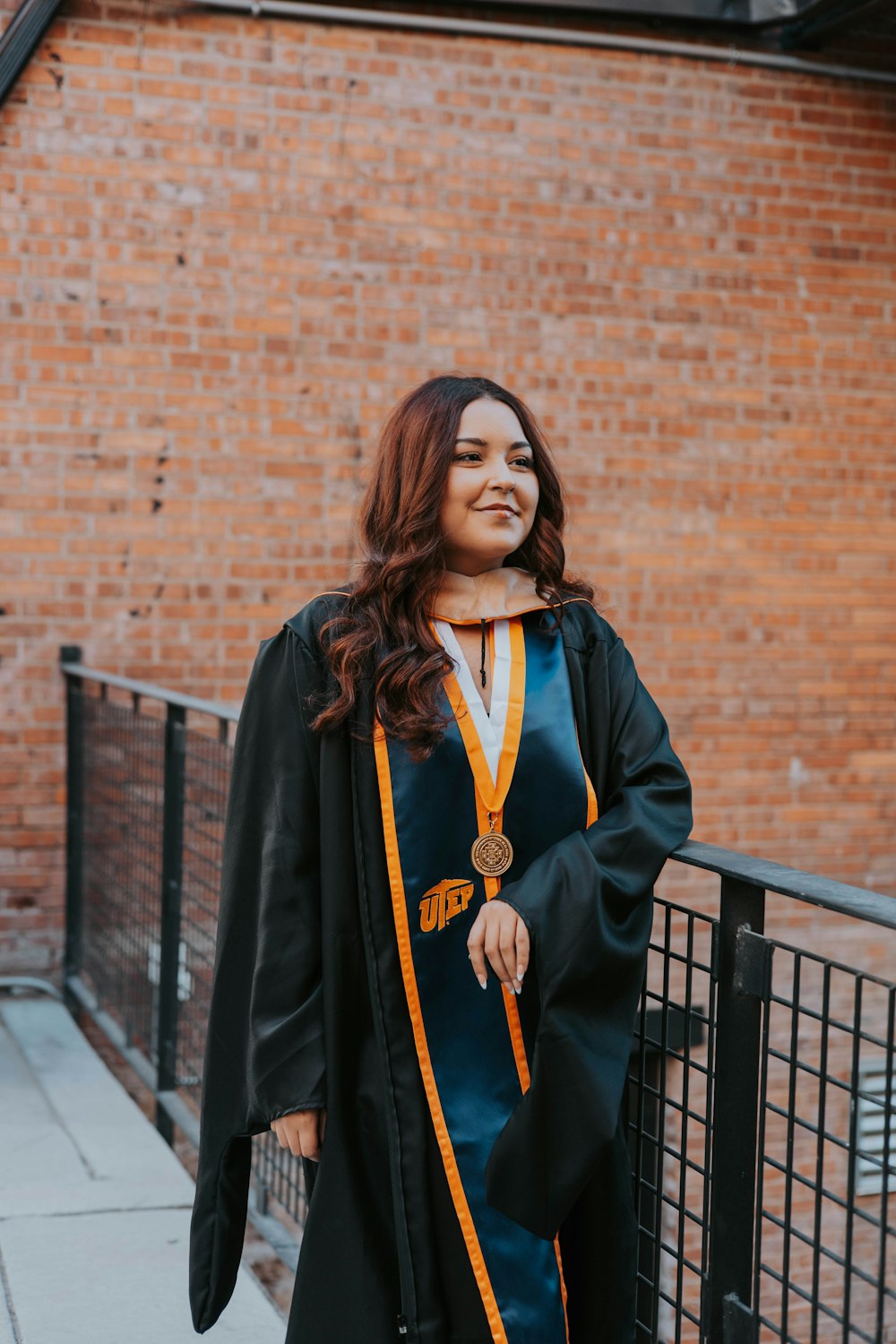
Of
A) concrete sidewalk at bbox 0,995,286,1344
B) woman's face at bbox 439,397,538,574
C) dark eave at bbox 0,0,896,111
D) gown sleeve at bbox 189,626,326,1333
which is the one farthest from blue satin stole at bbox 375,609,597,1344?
dark eave at bbox 0,0,896,111

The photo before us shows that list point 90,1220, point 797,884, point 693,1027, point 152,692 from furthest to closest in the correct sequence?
point 693,1027
point 152,692
point 90,1220
point 797,884

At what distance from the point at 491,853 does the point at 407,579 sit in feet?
1.31

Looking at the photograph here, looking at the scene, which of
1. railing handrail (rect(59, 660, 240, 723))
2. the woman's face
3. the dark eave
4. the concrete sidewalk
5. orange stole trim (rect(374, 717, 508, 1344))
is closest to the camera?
orange stole trim (rect(374, 717, 508, 1344))

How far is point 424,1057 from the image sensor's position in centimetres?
191

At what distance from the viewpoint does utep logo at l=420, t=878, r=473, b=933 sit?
1.91 meters

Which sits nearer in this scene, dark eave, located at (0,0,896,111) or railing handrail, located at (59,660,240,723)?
railing handrail, located at (59,660,240,723)

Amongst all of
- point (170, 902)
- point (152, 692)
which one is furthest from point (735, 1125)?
point (152, 692)

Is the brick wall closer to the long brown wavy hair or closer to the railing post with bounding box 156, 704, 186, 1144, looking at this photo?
the railing post with bounding box 156, 704, 186, 1144

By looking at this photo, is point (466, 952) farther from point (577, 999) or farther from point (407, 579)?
point (407, 579)

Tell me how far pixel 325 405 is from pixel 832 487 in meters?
2.30

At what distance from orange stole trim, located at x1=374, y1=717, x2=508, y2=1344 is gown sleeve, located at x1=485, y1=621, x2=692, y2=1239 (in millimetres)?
87

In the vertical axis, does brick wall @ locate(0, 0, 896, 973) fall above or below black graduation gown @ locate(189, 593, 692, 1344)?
above

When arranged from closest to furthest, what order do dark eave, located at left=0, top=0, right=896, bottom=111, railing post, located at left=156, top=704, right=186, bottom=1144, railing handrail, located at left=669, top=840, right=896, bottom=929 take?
railing handrail, located at left=669, top=840, right=896, bottom=929
railing post, located at left=156, top=704, right=186, bottom=1144
dark eave, located at left=0, top=0, right=896, bottom=111

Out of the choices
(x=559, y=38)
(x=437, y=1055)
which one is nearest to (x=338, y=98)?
(x=559, y=38)
